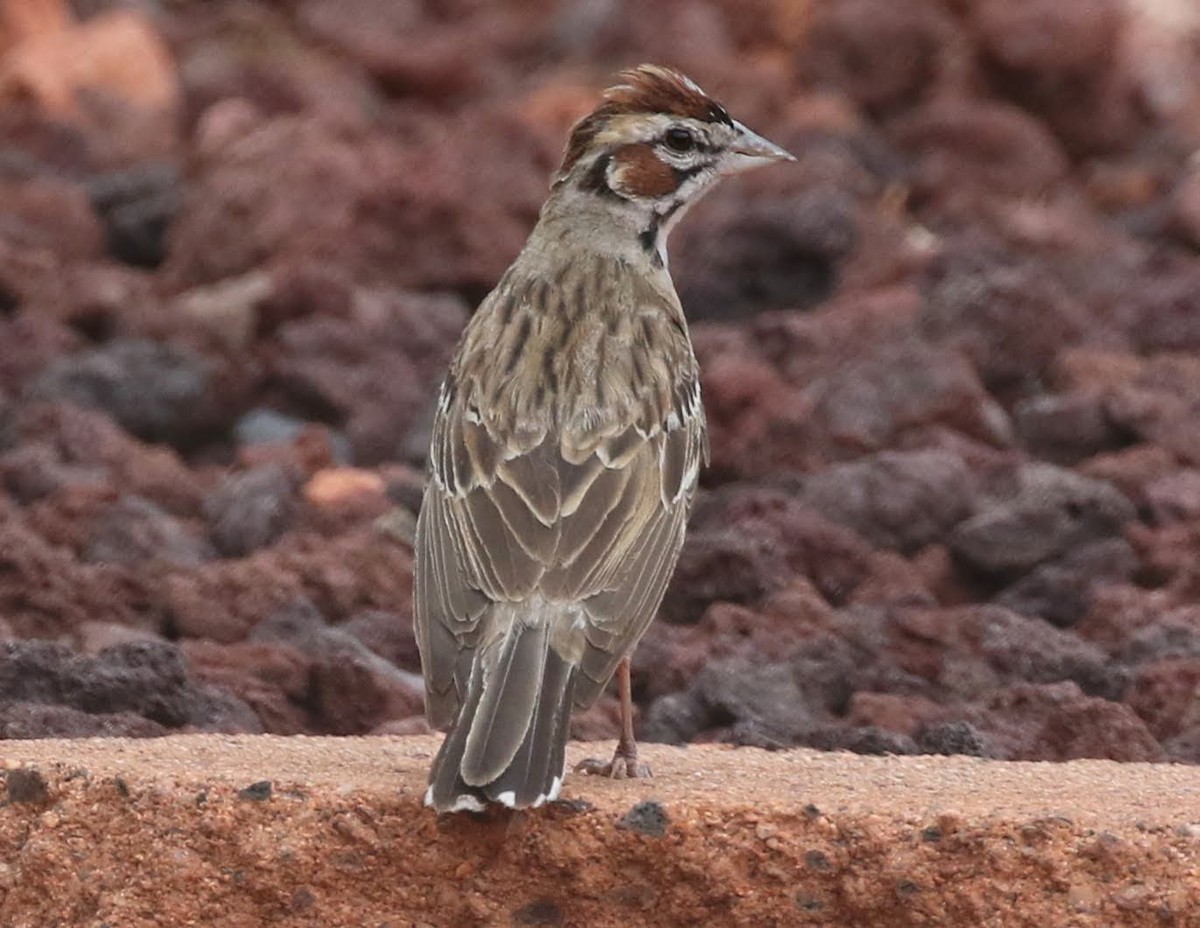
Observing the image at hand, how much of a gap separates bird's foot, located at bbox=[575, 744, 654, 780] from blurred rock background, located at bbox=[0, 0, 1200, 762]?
33.1 inches

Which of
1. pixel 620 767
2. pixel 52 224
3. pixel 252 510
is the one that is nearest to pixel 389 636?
pixel 252 510

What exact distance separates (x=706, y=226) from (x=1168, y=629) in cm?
425

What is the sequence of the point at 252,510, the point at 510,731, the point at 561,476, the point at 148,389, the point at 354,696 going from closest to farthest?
the point at 510,731, the point at 561,476, the point at 354,696, the point at 252,510, the point at 148,389

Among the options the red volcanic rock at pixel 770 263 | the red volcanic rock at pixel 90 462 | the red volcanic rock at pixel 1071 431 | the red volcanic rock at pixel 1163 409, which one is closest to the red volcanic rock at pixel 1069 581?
the red volcanic rock at pixel 1163 409

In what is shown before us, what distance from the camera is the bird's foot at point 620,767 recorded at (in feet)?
18.8

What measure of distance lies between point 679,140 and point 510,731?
2.34 meters

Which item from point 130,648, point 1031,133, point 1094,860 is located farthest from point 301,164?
point 1094,860

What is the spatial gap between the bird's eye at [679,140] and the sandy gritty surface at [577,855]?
2274mm

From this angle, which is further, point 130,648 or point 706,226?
point 706,226

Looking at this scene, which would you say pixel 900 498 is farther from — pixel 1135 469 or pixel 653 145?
pixel 653 145

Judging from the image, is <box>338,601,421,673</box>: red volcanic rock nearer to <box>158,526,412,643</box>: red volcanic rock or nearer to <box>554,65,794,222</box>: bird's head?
<box>158,526,412,643</box>: red volcanic rock

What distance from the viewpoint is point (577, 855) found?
5.23 meters

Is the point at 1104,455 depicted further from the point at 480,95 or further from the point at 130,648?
the point at 480,95

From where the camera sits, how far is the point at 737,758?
19.8ft
